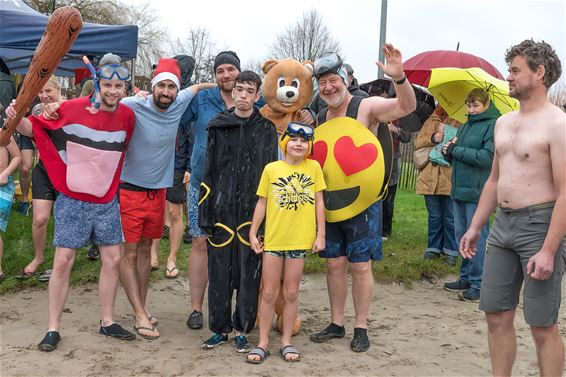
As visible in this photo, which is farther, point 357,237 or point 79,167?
point 357,237

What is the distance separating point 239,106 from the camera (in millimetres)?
4176

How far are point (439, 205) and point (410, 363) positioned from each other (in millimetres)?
3285

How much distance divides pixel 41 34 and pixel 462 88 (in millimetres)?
4990

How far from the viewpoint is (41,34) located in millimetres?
6949

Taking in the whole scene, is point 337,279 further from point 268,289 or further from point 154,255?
point 154,255

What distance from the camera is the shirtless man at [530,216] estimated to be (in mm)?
3027

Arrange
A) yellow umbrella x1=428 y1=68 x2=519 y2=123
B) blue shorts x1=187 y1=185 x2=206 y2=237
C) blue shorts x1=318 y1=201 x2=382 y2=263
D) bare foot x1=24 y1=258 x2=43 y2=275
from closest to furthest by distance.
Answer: blue shorts x1=318 y1=201 x2=382 y2=263 < blue shorts x1=187 y1=185 x2=206 y2=237 < yellow umbrella x1=428 y1=68 x2=519 y2=123 < bare foot x1=24 y1=258 x2=43 y2=275

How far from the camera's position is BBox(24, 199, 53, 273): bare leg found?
5583 millimetres

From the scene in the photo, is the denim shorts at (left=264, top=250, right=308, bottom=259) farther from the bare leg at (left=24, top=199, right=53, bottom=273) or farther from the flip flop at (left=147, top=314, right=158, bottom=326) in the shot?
the bare leg at (left=24, top=199, right=53, bottom=273)

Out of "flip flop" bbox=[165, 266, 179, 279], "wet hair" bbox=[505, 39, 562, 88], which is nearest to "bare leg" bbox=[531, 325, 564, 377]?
"wet hair" bbox=[505, 39, 562, 88]

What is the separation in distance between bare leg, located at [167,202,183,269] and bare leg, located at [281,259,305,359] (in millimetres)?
2307

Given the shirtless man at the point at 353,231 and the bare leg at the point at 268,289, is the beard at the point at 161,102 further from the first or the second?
the bare leg at the point at 268,289

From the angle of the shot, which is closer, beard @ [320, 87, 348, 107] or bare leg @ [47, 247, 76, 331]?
bare leg @ [47, 247, 76, 331]

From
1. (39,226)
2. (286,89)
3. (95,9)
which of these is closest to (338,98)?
(286,89)
